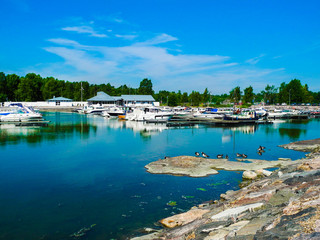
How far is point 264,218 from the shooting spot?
9.23 m

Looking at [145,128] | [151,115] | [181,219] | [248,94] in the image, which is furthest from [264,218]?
[248,94]

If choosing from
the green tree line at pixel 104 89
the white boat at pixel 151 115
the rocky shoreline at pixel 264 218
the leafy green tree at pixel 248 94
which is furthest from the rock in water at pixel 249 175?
the leafy green tree at pixel 248 94

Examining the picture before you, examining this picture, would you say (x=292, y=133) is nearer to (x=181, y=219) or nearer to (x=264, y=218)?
(x=181, y=219)

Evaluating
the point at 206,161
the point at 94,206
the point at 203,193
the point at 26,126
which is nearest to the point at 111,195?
the point at 94,206

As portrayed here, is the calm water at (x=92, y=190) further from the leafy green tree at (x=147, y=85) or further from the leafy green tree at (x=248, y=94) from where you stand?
the leafy green tree at (x=147, y=85)

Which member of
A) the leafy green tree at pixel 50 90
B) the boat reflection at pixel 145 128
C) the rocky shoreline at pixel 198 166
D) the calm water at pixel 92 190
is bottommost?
the calm water at pixel 92 190

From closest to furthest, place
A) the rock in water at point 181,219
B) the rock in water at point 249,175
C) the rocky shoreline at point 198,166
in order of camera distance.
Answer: the rock in water at point 181,219, the rock in water at point 249,175, the rocky shoreline at point 198,166

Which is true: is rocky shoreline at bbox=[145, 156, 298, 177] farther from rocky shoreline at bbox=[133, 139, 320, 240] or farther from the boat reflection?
the boat reflection

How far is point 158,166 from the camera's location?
23016 mm

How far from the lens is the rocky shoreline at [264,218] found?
7.51 meters

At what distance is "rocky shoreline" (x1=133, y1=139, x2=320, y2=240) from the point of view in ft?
24.6

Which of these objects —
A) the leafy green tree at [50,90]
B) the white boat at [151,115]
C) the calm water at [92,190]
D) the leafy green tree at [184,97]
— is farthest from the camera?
the leafy green tree at [184,97]

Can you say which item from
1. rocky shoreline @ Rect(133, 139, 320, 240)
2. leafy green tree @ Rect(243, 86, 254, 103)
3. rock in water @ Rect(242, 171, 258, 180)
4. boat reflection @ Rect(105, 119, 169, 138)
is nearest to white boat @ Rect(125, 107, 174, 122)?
boat reflection @ Rect(105, 119, 169, 138)

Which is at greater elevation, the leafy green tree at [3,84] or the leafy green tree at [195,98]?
the leafy green tree at [3,84]
